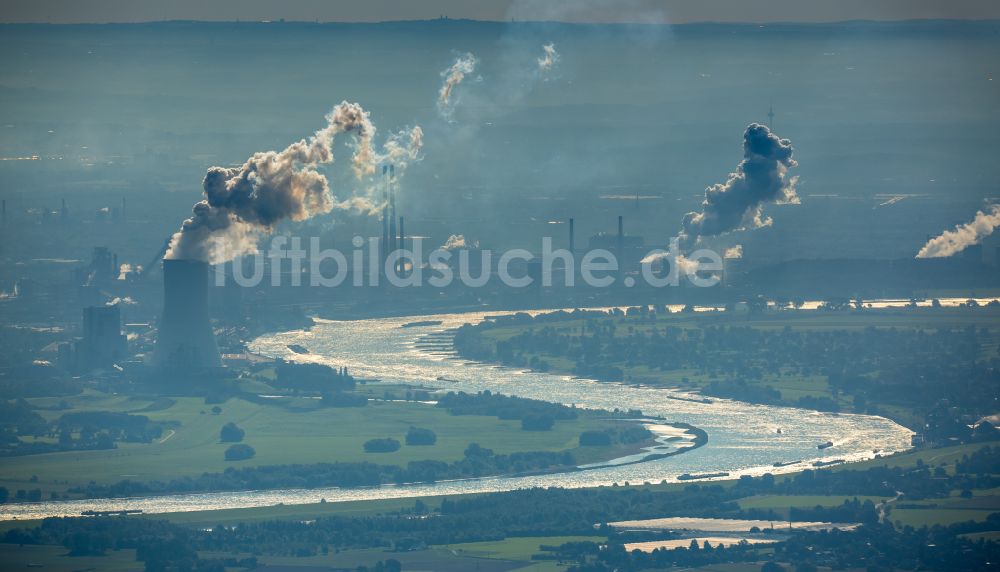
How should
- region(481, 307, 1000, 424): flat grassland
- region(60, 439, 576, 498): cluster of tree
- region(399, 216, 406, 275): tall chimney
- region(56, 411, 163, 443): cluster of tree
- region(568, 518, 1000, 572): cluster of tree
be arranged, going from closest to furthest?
region(568, 518, 1000, 572): cluster of tree
region(60, 439, 576, 498): cluster of tree
region(56, 411, 163, 443): cluster of tree
region(481, 307, 1000, 424): flat grassland
region(399, 216, 406, 275): tall chimney

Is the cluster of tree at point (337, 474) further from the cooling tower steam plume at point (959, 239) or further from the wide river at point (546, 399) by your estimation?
the cooling tower steam plume at point (959, 239)

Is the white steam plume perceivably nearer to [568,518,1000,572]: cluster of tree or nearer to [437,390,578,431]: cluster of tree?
[437,390,578,431]: cluster of tree

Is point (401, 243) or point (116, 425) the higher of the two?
point (401, 243)

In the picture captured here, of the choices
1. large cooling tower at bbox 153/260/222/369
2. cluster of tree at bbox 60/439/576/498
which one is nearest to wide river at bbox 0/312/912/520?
cluster of tree at bbox 60/439/576/498

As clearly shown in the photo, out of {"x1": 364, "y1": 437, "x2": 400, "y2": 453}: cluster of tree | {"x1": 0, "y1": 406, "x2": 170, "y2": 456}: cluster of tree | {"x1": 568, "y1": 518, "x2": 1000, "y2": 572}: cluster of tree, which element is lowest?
{"x1": 568, "y1": 518, "x2": 1000, "y2": 572}: cluster of tree

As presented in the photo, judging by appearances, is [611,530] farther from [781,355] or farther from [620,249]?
[620,249]

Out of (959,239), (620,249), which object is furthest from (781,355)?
(959,239)
